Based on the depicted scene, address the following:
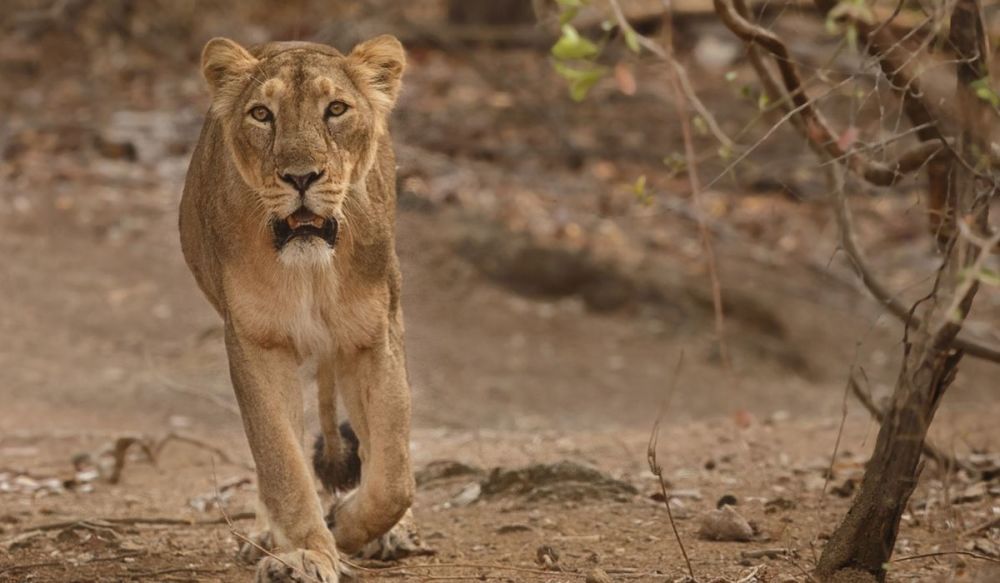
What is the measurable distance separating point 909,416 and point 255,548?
2.13 m

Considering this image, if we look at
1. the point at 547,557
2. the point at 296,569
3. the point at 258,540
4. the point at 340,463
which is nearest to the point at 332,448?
the point at 340,463

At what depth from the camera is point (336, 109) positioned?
4602 mm

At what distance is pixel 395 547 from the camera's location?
502cm

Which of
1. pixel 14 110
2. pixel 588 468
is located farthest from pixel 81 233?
pixel 588 468

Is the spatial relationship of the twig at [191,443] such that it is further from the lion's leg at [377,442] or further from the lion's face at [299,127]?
the lion's face at [299,127]

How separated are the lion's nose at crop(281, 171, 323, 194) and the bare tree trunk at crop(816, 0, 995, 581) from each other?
5.47 ft

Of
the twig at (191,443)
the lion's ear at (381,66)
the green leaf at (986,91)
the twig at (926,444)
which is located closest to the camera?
the green leaf at (986,91)

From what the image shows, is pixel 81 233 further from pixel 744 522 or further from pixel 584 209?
pixel 744 522

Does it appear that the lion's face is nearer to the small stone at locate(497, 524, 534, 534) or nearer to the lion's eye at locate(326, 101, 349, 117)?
the lion's eye at locate(326, 101, 349, 117)

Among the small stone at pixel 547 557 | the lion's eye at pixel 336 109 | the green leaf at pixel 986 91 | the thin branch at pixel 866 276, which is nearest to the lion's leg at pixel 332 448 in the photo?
the small stone at pixel 547 557

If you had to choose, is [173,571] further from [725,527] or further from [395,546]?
[725,527]

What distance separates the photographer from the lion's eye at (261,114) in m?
4.54

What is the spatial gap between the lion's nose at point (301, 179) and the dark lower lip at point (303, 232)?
0.41 ft

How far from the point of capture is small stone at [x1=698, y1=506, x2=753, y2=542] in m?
5.11
